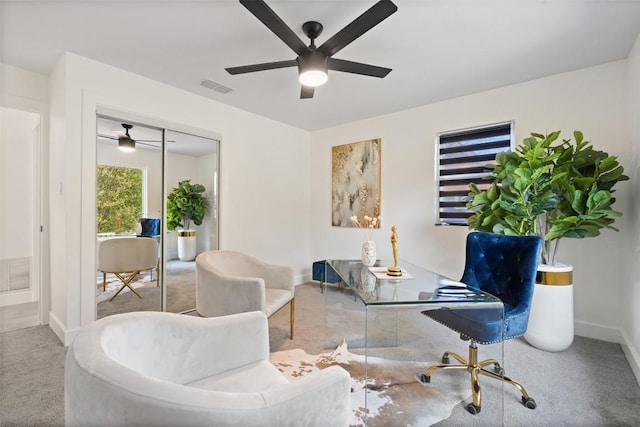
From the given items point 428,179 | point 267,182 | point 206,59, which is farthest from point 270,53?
point 428,179

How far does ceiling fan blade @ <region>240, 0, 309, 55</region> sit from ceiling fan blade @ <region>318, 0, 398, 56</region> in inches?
7.5

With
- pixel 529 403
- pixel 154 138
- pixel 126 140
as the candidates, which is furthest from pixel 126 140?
pixel 529 403

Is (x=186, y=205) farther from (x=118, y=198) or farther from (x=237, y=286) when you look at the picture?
(x=237, y=286)

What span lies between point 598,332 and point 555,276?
0.88 meters

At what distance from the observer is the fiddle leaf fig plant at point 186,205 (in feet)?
10.7

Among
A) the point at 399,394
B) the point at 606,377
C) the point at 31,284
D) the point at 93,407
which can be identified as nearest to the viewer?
the point at 93,407

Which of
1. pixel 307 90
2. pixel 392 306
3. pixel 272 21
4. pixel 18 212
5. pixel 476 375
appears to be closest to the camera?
pixel 392 306

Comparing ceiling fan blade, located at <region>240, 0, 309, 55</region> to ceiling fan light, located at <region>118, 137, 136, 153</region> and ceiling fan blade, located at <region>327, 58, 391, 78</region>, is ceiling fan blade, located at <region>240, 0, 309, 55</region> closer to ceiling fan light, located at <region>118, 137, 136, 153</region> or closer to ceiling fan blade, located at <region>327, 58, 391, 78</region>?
ceiling fan blade, located at <region>327, 58, 391, 78</region>

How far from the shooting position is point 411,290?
1821 mm

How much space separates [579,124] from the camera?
281cm

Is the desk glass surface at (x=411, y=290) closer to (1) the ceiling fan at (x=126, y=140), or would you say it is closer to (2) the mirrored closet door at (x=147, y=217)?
(2) the mirrored closet door at (x=147, y=217)

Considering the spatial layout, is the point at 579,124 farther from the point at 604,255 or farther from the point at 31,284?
the point at 31,284

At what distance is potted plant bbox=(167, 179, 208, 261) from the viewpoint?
326cm

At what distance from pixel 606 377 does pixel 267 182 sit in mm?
3951
